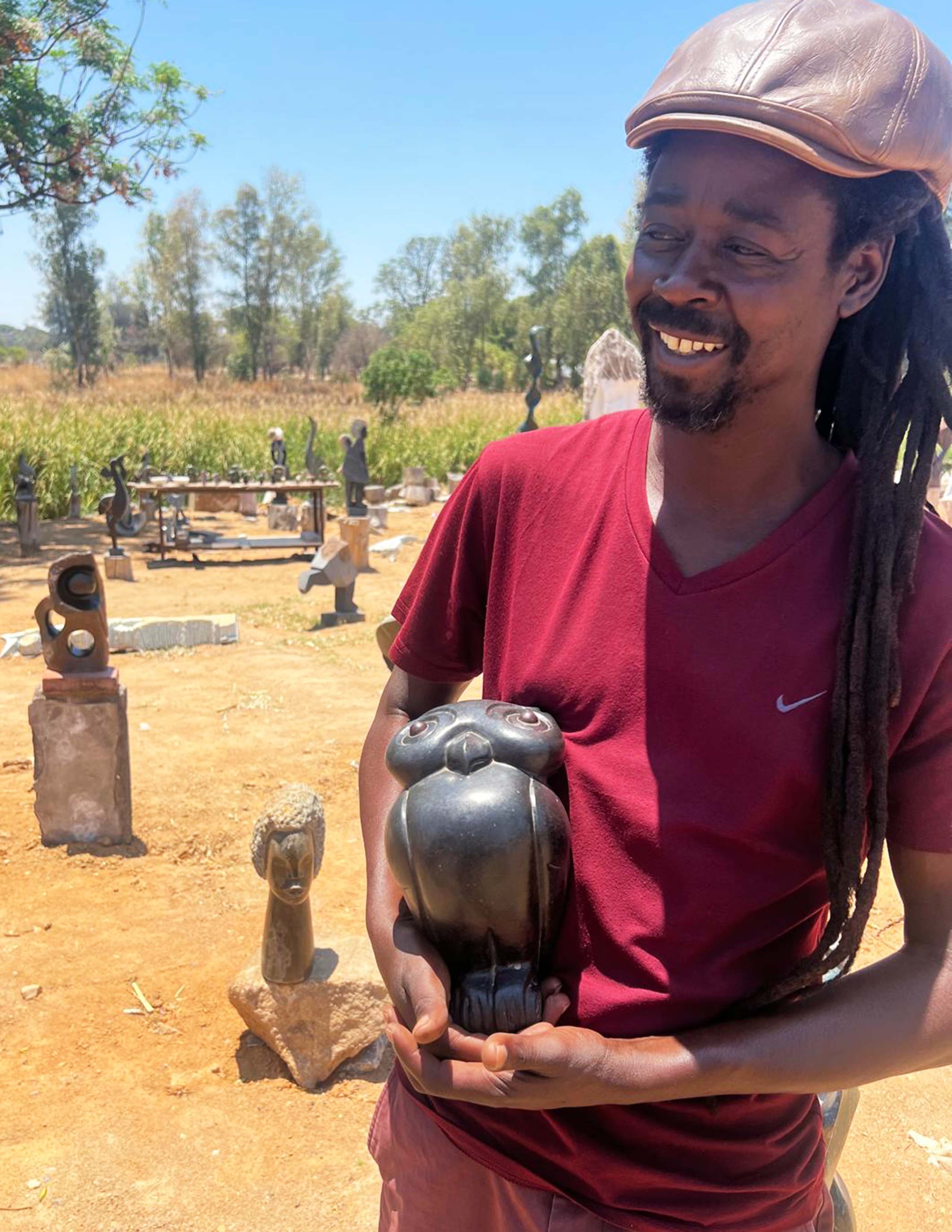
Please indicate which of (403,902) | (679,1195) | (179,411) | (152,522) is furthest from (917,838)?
(179,411)

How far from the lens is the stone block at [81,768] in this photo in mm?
4516

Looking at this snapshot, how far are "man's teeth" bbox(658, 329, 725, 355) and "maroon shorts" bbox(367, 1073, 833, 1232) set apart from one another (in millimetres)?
1008

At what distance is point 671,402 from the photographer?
116 cm

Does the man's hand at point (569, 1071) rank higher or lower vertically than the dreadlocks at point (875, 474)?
lower

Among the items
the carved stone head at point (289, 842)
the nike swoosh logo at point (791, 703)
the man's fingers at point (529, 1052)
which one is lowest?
the carved stone head at point (289, 842)

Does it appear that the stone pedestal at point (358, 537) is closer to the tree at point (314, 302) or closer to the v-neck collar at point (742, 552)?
the v-neck collar at point (742, 552)

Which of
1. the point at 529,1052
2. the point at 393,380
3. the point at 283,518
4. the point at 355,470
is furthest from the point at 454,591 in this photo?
the point at 393,380

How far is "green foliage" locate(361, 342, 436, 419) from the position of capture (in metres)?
20.9

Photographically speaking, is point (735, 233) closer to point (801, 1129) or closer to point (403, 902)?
point (403, 902)

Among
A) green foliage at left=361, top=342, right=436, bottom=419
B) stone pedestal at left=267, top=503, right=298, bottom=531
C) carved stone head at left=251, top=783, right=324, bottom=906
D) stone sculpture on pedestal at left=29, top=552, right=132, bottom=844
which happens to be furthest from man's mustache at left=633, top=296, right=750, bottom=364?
green foliage at left=361, top=342, right=436, bottom=419

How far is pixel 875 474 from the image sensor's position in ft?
3.82

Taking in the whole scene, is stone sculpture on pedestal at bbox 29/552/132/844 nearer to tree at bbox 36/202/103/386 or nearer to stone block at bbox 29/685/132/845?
stone block at bbox 29/685/132/845

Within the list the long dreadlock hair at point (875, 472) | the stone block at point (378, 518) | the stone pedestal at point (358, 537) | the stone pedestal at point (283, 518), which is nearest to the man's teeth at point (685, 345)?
the long dreadlock hair at point (875, 472)

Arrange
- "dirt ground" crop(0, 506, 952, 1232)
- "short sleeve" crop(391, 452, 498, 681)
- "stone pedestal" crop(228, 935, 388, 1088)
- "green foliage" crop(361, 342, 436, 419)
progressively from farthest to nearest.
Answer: "green foliage" crop(361, 342, 436, 419)
"stone pedestal" crop(228, 935, 388, 1088)
"dirt ground" crop(0, 506, 952, 1232)
"short sleeve" crop(391, 452, 498, 681)
